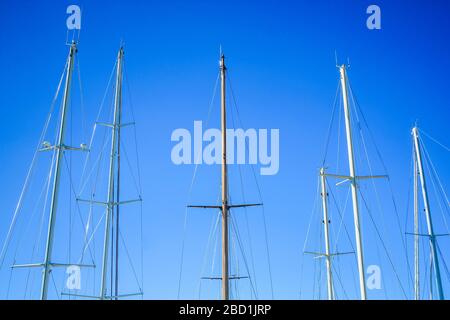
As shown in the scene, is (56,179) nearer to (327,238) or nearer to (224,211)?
(224,211)

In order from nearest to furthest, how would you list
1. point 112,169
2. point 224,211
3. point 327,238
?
point 224,211
point 112,169
point 327,238

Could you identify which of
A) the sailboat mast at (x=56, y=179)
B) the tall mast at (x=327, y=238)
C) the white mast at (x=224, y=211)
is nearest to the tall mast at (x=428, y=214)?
the tall mast at (x=327, y=238)

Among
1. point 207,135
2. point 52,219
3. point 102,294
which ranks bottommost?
point 102,294

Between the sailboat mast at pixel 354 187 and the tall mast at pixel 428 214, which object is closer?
the sailboat mast at pixel 354 187

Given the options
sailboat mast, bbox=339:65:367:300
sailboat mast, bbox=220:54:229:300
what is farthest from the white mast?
sailboat mast, bbox=339:65:367:300

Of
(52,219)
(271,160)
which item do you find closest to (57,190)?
(52,219)

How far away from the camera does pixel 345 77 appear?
129 ft

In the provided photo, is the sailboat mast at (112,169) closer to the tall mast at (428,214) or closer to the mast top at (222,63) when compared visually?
the mast top at (222,63)

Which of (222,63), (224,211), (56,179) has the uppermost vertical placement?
(222,63)

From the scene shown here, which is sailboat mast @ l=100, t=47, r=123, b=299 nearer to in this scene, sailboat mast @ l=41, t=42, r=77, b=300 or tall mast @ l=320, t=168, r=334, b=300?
sailboat mast @ l=41, t=42, r=77, b=300

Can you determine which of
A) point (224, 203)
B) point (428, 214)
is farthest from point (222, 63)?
point (428, 214)
